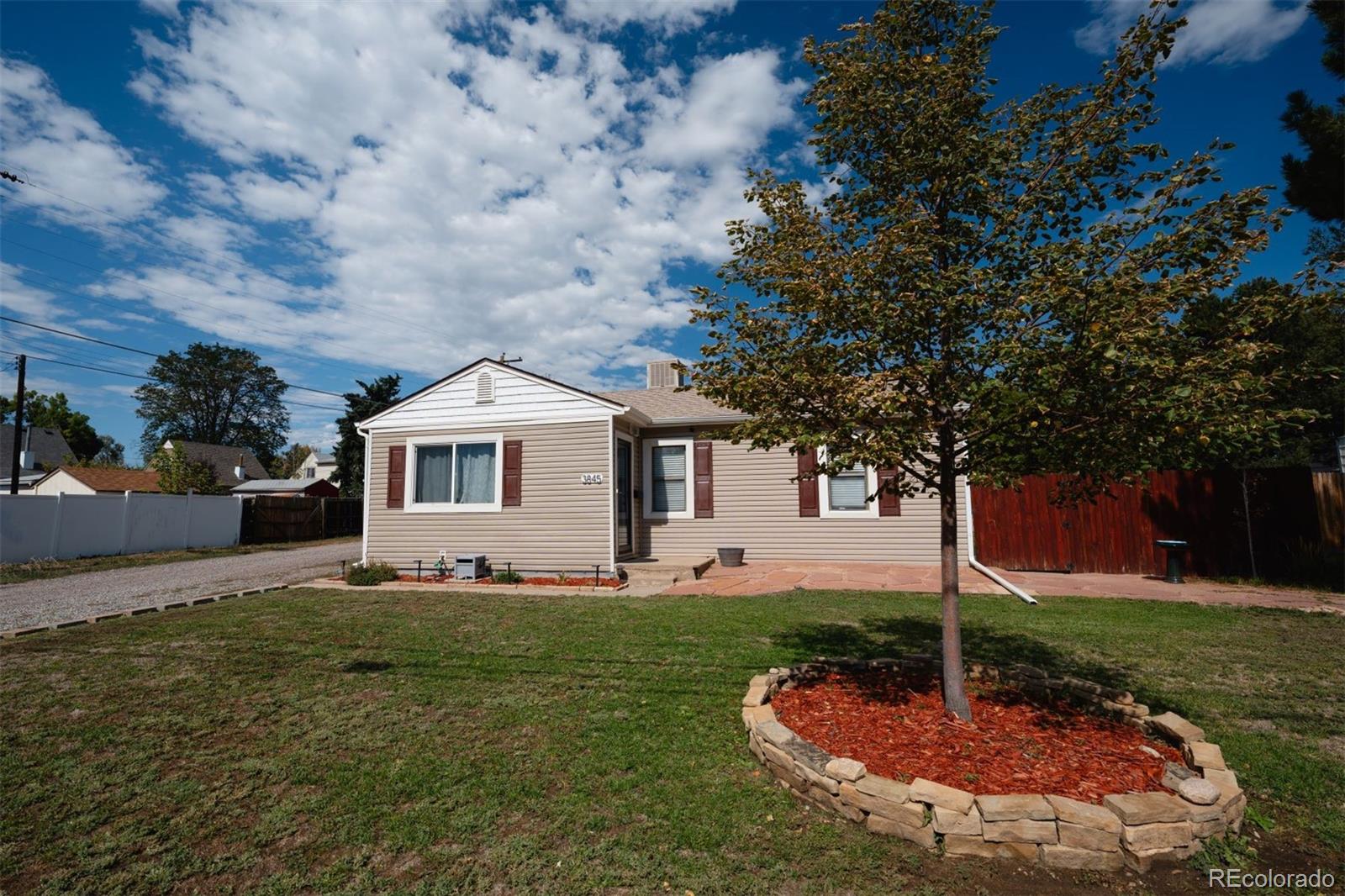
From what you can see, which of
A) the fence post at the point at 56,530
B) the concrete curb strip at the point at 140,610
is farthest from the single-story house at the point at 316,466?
the concrete curb strip at the point at 140,610

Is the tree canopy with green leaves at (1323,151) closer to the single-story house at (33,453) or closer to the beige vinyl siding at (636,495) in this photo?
the beige vinyl siding at (636,495)

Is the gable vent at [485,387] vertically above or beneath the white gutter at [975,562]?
above

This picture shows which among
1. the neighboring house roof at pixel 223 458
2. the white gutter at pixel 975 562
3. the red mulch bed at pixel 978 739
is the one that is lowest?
the red mulch bed at pixel 978 739

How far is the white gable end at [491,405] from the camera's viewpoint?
10.9 m

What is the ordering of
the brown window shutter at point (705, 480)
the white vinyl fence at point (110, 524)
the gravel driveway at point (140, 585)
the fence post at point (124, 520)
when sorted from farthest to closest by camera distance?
the fence post at point (124, 520)
the white vinyl fence at point (110, 524)
the brown window shutter at point (705, 480)
the gravel driveway at point (140, 585)

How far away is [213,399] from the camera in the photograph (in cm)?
5594

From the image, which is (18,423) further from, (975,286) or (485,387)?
(975,286)

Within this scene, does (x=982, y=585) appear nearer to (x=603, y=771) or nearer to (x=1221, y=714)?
(x=1221, y=714)

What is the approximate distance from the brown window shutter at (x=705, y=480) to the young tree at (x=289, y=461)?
6010cm

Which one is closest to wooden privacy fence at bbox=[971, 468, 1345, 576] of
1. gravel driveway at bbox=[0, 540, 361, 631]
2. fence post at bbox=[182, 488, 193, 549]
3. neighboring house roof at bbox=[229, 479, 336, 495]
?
gravel driveway at bbox=[0, 540, 361, 631]

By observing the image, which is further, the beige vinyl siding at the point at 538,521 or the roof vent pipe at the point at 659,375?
the roof vent pipe at the point at 659,375

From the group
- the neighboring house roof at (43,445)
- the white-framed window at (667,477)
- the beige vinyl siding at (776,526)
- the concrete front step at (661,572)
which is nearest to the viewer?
the concrete front step at (661,572)

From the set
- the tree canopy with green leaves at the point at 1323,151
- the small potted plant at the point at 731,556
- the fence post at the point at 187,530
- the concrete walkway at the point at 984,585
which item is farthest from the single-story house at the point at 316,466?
the tree canopy with green leaves at the point at 1323,151

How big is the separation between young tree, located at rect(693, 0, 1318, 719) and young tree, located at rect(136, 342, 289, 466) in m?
65.9
